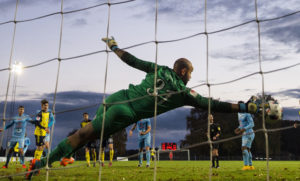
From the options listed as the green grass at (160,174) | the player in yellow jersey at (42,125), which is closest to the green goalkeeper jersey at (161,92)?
the green grass at (160,174)

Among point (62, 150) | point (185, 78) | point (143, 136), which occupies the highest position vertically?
point (185, 78)

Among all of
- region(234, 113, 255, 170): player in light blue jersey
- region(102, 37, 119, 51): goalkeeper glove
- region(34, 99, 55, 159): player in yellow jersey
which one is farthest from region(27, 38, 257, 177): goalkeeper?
region(234, 113, 255, 170): player in light blue jersey

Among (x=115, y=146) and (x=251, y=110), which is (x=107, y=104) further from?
(x=115, y=146)

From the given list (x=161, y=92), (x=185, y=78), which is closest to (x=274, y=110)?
(x=185, y=78)

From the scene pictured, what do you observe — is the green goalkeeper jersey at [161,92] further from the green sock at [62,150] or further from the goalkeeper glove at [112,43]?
the green sock at [62,150]

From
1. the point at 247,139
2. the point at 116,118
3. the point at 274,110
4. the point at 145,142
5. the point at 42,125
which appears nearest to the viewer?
the point at 116,118

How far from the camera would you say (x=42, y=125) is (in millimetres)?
9656

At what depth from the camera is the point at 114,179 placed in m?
6.16

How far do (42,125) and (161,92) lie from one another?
19.8ft

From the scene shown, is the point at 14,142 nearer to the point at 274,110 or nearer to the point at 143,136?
the point at 143,136

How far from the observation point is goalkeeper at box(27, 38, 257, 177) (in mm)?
4477

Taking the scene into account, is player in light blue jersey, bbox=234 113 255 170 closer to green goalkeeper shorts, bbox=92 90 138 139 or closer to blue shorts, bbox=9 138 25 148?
green goalkeeper shorts, bbox=92 90 138 139

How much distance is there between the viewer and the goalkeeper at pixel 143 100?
4.48m

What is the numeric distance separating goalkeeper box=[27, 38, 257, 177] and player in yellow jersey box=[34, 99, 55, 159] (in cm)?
395
